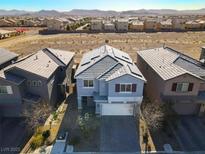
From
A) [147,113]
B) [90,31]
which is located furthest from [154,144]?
[90,31]

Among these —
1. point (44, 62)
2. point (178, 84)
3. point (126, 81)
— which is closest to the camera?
point (126, 81)

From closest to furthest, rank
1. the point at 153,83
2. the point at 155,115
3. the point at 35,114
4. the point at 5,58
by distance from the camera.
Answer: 1. the point at 155,115
2. the point at 35,114
3. the point at 153,83
4. the point at 5,58

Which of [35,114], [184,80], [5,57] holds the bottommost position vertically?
[35,114]

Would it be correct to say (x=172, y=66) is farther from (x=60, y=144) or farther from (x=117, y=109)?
(x=60, y=144)

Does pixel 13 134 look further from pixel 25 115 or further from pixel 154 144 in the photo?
pixel 154 144

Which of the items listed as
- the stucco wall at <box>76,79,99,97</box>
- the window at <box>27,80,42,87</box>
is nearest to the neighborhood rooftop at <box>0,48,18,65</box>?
the window at <box>27,80,42,87</box>

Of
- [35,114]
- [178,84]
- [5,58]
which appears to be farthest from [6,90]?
[178,84]

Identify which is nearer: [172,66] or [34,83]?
[34,83]
